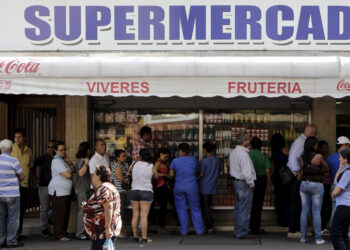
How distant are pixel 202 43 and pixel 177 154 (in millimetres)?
2320

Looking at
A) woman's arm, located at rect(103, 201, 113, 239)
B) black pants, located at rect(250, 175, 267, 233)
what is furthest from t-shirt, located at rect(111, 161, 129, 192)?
woman's arm, located at rect(103, 201, 113, 239)

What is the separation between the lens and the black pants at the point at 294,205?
9961 mm

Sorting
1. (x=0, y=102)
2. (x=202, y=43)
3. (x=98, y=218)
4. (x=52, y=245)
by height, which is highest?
(x=202, y=43)

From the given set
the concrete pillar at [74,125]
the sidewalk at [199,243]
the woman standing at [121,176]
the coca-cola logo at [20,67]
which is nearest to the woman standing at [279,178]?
the sidewalk at [199,243]

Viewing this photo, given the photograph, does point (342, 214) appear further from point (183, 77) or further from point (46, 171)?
point (46, 171)

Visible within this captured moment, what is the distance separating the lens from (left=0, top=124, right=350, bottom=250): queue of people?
31.0 ft

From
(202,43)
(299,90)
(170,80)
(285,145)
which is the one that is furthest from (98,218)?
(285,145)

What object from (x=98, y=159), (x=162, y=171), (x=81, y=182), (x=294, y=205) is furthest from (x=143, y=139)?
(x=294, y=205)

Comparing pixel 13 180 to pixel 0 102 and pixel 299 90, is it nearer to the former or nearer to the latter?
pixel 0 102

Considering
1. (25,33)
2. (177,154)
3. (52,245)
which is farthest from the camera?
(177,154)

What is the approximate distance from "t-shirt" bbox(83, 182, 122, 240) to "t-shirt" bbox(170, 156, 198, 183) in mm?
3849

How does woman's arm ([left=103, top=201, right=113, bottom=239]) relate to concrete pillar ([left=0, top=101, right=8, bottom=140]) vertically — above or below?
below

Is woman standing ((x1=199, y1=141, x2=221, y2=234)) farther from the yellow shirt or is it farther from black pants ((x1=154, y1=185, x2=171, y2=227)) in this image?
the yellow shirt

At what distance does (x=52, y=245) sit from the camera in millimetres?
9633
